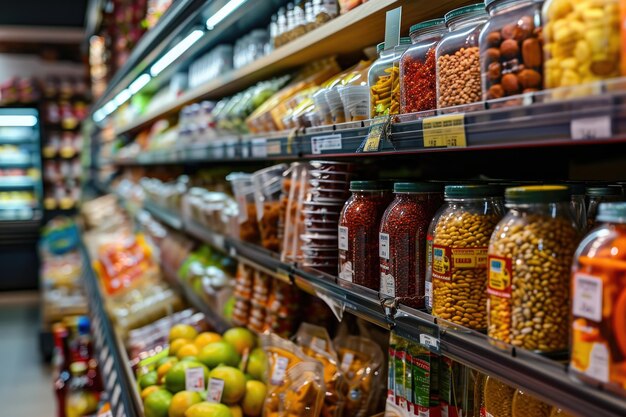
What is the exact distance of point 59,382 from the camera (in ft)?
11.3

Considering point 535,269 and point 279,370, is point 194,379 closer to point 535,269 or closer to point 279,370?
point 279,370

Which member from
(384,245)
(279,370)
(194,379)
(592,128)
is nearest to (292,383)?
(279,370)

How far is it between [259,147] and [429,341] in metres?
1.19

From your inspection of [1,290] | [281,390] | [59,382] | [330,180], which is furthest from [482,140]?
[1,290]

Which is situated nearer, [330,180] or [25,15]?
[330,180]

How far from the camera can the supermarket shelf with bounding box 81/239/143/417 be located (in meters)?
2.23

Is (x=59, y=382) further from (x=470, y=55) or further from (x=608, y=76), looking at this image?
(x=608, y=76)

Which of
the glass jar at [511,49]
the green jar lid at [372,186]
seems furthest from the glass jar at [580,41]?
the green jar lid at [372,186]

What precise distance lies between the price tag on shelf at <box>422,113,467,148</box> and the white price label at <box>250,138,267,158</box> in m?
1.04

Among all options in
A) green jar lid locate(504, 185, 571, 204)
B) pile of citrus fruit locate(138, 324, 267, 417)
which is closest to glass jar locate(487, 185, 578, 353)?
green jar lid locate(504, 185, 571, 204)

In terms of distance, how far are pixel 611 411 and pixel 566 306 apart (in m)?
0.20

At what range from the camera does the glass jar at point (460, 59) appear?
1121 millimetres

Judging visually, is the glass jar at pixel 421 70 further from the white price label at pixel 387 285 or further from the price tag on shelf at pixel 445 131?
the white price label at pixel 387 285

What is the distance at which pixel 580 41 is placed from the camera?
0.87 metres
